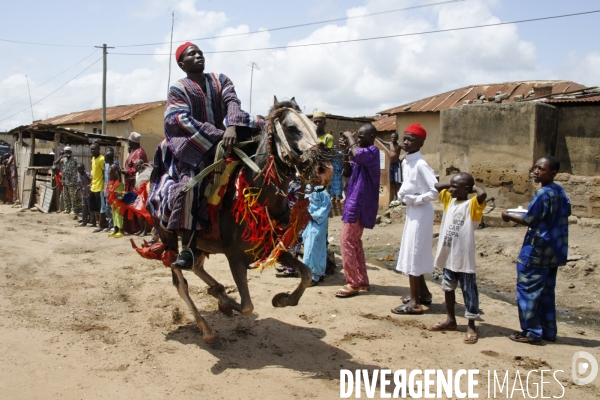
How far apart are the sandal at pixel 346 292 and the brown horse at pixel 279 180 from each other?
201 cm

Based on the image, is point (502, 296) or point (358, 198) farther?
point (502, 296)

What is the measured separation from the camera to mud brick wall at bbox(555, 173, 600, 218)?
11188 mm

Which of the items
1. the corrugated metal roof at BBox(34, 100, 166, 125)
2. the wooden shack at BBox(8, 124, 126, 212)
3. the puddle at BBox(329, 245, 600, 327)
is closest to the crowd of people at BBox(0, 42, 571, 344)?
the puddle at BBox(329, 245, 600, 327)

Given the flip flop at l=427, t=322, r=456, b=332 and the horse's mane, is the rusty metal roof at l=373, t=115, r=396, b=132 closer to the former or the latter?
the flip flop at l=427, t=322, r=456, b=332

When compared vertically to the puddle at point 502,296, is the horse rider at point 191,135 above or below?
above

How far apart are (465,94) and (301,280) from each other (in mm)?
17432

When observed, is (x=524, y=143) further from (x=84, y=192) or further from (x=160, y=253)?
(x=84, y=192)

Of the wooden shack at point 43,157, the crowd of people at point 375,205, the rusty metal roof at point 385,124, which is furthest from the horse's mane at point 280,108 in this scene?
the rusty metal roof at point 385,124

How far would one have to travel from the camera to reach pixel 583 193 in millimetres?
11328

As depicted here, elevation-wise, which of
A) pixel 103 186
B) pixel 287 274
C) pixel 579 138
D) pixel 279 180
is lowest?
pixel 287 274

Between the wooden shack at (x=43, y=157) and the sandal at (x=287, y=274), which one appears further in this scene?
the wooden shack at (x=43, y=157)

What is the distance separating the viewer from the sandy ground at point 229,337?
4.30 metres

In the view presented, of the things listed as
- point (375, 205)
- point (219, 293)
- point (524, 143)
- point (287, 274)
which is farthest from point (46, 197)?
point (524, 143)

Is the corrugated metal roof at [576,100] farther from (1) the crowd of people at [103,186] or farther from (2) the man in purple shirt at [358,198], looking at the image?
(1) the crowd of people at [103,186]
